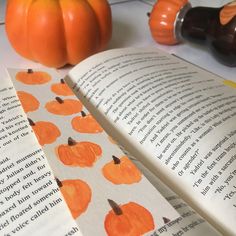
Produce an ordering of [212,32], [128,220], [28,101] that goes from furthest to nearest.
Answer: [212,32] → [28,101] → [128,220]

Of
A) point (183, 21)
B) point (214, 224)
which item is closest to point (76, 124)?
point (214, 224)

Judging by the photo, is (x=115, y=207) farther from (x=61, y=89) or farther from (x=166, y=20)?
(x=166, y=20)

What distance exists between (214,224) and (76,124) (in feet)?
0.51

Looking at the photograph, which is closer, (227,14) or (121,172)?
(121,172)

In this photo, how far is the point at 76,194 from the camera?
252 mm

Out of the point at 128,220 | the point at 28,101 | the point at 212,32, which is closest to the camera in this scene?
the point at 128,220

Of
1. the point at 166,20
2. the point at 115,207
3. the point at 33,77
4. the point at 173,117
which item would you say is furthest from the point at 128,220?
the point at 166,20

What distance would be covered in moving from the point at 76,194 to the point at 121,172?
0.04 meters

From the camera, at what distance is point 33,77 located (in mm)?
396

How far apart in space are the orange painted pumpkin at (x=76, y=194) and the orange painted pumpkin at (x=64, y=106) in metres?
0.10

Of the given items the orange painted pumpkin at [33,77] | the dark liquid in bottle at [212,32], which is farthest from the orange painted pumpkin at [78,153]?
the dark liquid in bottle at [212,32]

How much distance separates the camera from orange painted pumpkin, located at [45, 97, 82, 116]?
0.35 meters

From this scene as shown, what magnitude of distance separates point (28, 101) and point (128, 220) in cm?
18

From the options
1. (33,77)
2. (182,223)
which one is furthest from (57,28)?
(182,223)
